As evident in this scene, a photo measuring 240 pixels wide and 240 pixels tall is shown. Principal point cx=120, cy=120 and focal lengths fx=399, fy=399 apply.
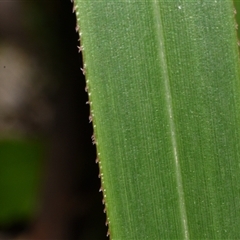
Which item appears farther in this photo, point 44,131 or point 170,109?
point 44,131

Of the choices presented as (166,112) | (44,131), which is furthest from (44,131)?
(166,112)

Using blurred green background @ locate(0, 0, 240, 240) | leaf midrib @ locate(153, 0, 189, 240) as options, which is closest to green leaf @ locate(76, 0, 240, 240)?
leaf midrib @ locate(153, 0, 189, 240)

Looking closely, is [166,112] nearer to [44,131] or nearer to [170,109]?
[170,109]

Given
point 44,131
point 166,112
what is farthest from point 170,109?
point 44,131

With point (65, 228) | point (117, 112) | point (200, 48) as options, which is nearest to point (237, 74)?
point (200, 48)

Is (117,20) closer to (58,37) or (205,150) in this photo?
(205,150)

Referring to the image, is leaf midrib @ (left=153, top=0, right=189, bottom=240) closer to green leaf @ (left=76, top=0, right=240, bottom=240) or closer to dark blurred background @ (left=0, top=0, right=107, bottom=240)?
green leaf @ (left=76, top=0, right=240, bottom=240)
